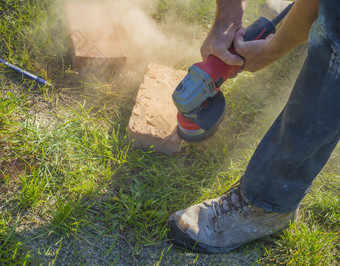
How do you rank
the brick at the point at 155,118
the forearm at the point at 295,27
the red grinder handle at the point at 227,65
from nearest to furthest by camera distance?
the forearm at the point at 295,27
the red grinder handle at the point at 227,65
the brick at the point at 155,118

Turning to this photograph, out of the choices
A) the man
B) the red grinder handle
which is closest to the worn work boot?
the man

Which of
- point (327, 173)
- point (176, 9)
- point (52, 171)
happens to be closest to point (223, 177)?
point (327, 173)

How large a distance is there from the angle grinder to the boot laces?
37 centimetres

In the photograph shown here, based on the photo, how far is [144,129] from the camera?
1.94 metres

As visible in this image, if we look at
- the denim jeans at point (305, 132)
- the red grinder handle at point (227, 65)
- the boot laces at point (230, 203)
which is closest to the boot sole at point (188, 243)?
the boot laces at point (230, 203)

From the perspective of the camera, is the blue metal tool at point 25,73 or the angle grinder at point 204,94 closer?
the angle grinder at point 204,94

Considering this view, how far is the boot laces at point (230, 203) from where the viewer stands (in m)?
1.67

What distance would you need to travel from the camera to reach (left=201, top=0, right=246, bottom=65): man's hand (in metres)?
1.63

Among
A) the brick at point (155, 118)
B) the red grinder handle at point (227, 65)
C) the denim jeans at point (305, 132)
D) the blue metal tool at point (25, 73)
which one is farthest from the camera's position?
the blue metal tool at point (25, 73)

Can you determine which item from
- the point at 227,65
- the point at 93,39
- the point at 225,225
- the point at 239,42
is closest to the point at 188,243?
the point at 225,225

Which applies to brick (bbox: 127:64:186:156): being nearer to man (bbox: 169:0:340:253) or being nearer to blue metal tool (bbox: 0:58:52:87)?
man (bbox: 169:0:340:253)

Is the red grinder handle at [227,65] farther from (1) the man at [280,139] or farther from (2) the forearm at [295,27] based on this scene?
(2) the forearm at [295,27]

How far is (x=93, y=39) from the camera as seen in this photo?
2.23m

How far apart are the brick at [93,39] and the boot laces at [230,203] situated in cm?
114
